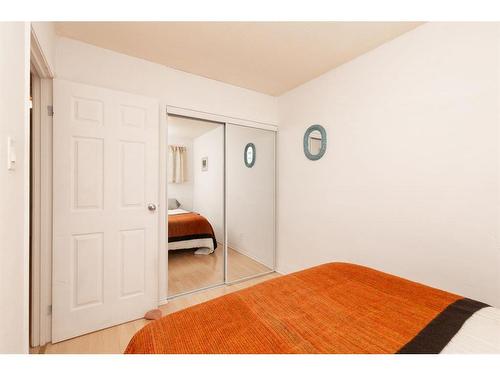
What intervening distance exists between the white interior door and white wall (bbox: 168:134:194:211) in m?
0.74

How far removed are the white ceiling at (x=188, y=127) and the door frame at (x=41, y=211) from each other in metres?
1.06

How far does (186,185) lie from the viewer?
3008 millimetres

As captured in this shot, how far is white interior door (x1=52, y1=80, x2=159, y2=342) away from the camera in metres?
1.78

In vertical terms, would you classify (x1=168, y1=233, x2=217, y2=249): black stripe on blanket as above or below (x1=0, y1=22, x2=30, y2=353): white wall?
below

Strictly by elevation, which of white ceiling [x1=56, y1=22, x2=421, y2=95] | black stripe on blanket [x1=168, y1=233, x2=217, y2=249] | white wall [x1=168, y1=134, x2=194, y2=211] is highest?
white ceiling [x1=56, y1=22, x2=421, y2=95]

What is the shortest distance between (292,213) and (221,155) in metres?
1.15

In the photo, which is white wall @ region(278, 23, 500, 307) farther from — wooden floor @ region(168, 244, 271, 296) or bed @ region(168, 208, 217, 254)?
bed @ region(168, 208, 217, 254)

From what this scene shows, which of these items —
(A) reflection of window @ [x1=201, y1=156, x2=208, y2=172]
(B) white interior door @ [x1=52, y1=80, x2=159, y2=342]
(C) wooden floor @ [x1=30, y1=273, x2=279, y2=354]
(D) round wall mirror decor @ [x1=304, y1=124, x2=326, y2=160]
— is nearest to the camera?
(C) wooden floor @ [x1=30, y1=273, x2=279, y2=354]

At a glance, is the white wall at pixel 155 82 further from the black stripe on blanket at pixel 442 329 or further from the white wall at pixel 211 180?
the black stripe on blanket at pixel 442 329

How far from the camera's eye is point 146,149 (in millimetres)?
2100

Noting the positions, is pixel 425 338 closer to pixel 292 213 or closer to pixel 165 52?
pixel 292 213

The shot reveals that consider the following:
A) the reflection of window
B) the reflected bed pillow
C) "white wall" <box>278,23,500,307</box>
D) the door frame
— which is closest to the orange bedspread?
the reflected bed pillow

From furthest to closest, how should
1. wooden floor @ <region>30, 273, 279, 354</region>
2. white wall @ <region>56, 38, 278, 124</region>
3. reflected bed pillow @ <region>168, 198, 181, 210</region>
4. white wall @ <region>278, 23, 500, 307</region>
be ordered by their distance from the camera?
reflected bed pillow @ <region>168, 198, 181, 210</region> → white wall @ <region>56, 38, 278, 124</region> → wooden floor @ <region>30, 273, 279, 354</region> → white wall @ <region>278, 23, 500, 307</region>

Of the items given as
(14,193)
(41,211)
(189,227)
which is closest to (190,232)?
(189,227)
